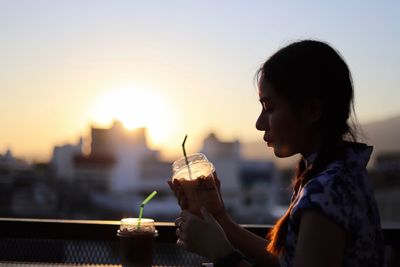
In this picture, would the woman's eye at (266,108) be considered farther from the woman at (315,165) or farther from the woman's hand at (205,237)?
the woman's hand at (205,237)

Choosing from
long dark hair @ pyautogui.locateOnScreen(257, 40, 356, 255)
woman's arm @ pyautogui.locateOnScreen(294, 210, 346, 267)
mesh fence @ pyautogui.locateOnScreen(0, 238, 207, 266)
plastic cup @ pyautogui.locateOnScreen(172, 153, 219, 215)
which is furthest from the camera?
mesh fence @ pyautogui.locateOnScreen(0, 238, 207, 266)

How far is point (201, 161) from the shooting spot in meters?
1.10

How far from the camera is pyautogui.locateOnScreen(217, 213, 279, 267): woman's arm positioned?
1174 millimetres

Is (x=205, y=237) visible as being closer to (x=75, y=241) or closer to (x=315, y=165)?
(x=315, y=165)

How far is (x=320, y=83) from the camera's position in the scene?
0.92m

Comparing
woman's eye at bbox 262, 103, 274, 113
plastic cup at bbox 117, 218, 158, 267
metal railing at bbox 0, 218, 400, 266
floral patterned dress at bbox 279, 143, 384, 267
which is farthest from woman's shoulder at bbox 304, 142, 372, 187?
metal railing at bbox 0, 218, 400, 266

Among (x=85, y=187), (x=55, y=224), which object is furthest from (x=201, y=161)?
(x=85, y=187)

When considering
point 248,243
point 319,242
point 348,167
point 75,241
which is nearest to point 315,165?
point 348,167

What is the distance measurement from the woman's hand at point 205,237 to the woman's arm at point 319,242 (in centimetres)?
16

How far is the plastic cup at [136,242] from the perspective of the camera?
1.13 metres

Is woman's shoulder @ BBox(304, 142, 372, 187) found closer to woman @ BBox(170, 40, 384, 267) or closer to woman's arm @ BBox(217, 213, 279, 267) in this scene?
woman @ BBox(170, 40, 384, 267)

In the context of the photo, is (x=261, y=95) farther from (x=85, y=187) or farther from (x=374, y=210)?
(x=85, y=187)

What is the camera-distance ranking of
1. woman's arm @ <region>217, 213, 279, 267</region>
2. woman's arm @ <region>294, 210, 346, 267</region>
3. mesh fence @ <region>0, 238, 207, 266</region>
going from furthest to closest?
1. mesh fence @ <region>0, 238, 207, 266</region>
2. woman's arm @ <region>217, 213, 279, 267</region>
3. woman's arm @ <region>294, 210, 346, 267</region>

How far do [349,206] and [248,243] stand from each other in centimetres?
38
